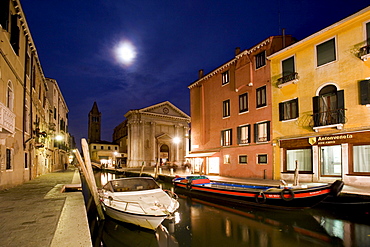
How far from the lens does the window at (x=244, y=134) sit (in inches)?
761

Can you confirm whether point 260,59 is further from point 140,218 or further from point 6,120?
point 6,120

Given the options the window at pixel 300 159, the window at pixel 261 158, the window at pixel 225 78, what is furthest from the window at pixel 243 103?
the window at pixel 300 159

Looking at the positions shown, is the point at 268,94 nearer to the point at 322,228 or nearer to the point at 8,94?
the point at 322,228

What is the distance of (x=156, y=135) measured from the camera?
52.0 m

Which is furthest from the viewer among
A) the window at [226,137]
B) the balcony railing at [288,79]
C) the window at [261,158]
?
the window at [226,137]

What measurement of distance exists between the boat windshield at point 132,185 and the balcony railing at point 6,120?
4.66m

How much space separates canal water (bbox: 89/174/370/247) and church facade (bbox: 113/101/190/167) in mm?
37451

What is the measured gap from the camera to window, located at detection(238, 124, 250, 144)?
63.4 ft

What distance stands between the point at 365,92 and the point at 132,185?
1265cm

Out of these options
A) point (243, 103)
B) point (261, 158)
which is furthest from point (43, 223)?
point (243, 103)

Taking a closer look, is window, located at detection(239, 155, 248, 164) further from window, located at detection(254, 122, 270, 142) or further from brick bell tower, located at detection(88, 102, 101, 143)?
brick bell tower, located at detection(88, 102, 101, 143)

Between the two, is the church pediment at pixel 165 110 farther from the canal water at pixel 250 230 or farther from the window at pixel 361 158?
the window at pixel 361 158

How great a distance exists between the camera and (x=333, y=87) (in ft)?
46.7

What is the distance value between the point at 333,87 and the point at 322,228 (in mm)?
8667
